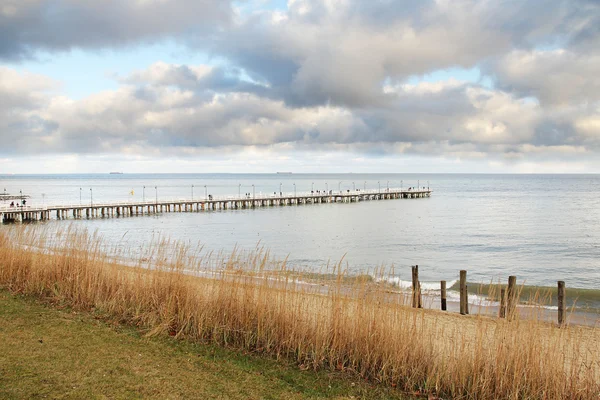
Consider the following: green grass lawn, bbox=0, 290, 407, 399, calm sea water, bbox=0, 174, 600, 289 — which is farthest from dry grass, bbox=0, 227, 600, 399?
calm sea water, bbox=0, 174, 600, 289

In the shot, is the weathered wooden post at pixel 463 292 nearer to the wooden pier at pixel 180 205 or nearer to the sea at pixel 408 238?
the sea at pixel 408 238

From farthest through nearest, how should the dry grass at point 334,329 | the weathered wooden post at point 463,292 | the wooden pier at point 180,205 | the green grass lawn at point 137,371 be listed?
the wooden pier at point 180,205 → the weathered wooden post at point 463,292 → the dry grass at point 334,329 → the green grass lawn at point 137,371

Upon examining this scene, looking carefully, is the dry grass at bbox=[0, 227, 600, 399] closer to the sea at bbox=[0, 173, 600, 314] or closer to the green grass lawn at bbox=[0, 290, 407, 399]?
the green grass lawn at bbox=[0, 290, 407, 399]

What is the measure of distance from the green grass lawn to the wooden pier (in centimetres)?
4762

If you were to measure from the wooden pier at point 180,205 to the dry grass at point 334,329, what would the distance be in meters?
45.7

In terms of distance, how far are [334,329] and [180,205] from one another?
6417 centimetres

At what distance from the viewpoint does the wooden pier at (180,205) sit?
52.6m

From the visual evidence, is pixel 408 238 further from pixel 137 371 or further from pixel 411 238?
pixel 137 371

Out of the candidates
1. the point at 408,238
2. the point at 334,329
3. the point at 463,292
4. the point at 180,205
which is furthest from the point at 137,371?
the point at 180,205

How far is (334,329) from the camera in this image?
793 centimetres

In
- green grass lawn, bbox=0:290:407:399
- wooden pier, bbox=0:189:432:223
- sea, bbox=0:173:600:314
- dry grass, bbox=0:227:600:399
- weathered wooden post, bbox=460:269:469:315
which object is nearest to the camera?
green grass lawn, bbox=0:290:407:399

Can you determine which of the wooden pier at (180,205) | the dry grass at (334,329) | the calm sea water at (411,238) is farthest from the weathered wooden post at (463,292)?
the wooden pier at (180,205)

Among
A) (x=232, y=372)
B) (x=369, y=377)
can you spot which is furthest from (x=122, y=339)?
(x=369, y=377)

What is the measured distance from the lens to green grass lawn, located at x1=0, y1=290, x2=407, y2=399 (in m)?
6.40
